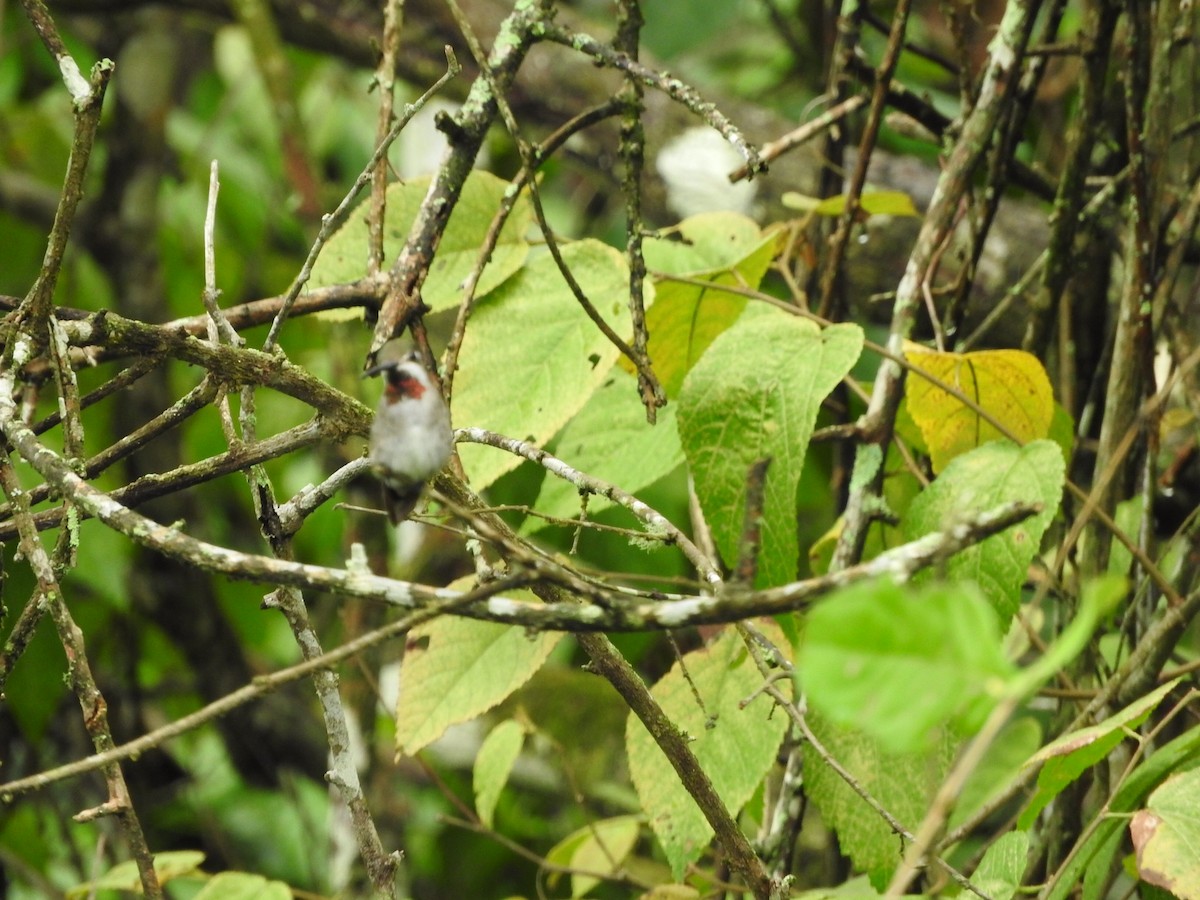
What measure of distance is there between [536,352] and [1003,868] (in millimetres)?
826

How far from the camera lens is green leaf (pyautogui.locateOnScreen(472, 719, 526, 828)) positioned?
194cm

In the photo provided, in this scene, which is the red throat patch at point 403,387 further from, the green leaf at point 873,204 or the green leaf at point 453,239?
the green leaf at point 873,204

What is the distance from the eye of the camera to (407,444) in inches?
37.5

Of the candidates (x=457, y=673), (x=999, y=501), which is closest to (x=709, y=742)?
(x=457, y=673)

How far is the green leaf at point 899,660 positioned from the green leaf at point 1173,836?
0.65 m

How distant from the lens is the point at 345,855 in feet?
10.2

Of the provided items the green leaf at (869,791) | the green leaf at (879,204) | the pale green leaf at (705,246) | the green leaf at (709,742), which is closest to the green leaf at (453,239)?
the pale green leaf at (705,246)

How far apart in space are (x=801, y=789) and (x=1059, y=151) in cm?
201

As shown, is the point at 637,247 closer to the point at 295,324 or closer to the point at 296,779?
the point at 295,324

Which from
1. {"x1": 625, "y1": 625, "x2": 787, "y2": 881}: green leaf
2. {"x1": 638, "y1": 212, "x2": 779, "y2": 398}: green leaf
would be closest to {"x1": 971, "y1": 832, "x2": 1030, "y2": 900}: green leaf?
{"x1": 625, "y1": 625, "x2": 787, "y2": 881}: green leaf

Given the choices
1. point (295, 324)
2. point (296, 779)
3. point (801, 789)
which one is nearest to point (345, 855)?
point (296, 779)

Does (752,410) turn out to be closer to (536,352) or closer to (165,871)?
(536,352)

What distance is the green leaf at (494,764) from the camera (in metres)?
1.94

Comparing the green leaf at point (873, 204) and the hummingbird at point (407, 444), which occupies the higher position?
the green leaf at point (873, 204)
